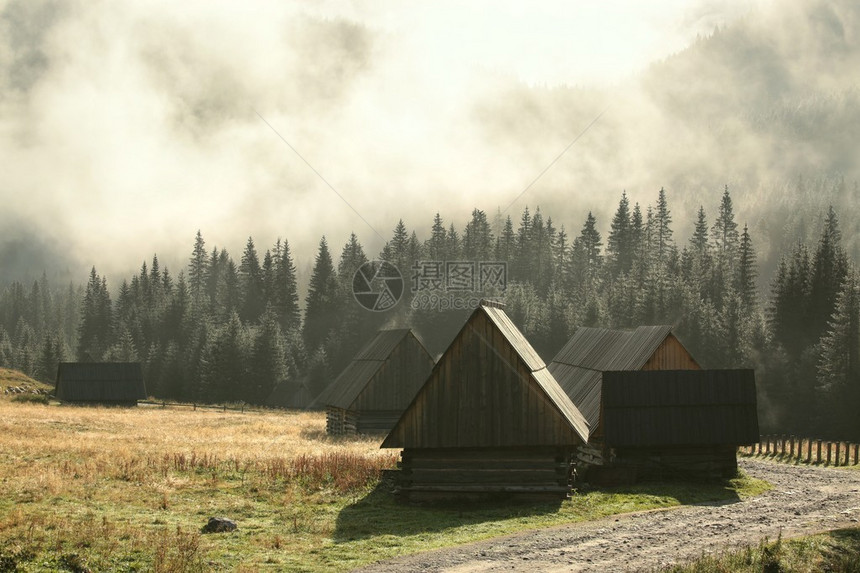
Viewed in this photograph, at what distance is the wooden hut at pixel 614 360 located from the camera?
3344cm

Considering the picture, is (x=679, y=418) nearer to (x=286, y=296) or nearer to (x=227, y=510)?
(x=227, y=510)

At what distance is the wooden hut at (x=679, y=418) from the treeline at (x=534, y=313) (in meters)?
39.3

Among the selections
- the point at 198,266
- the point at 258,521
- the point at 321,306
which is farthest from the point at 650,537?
the point at 198,266

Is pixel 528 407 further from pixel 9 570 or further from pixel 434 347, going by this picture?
pixel 434 347

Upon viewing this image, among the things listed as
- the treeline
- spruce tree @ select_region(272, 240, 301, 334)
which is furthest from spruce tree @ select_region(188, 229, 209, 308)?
spruce tree @ select_region(272, 240, 301, 334)

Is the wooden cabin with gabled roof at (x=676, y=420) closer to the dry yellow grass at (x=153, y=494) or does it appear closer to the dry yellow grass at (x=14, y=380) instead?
the dry yellow grass at (x=153, y=494)

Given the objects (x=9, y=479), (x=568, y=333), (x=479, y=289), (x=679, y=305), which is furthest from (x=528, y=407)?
(x=479, y=289)

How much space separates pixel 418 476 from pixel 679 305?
6478 centimetres

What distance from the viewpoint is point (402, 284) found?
12188cm

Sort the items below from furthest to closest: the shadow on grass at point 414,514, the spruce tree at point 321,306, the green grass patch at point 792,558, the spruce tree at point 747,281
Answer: the spruce tree at point 321,306, the spruce tree at point 747,281, the shadow on grass at point 414,514, the green grass patch at point 792,558

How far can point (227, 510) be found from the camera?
21859 millimetres

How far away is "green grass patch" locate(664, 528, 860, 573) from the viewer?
16906mm

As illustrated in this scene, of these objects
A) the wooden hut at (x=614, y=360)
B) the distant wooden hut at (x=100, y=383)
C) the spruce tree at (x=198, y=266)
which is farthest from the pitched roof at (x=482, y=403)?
the spruce tree at (x=198, y=266)

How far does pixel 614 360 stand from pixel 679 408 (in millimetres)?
7181
